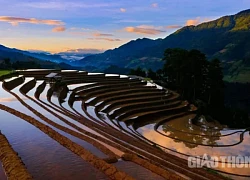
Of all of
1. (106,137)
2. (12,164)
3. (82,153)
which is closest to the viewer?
(12,164)

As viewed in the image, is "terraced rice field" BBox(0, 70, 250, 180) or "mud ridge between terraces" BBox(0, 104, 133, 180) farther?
"terraced rice field" BBox(0, 70, 250, 180)

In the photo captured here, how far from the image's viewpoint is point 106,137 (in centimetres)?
890

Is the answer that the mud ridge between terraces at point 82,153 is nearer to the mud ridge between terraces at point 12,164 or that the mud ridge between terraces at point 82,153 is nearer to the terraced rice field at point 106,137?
the terraced rice field at point 106,137

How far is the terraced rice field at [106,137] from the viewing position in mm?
5730

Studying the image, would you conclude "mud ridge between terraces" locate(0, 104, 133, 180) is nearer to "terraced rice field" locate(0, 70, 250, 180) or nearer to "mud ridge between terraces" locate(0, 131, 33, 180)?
"terraced rice field" locate(0, 70, 250, 180)

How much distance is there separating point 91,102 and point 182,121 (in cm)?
630

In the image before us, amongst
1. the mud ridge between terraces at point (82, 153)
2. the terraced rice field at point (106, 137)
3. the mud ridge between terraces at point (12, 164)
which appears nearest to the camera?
the mud ridge between terraces at point (12, 164)

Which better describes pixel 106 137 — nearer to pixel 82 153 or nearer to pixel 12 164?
pixel 82 153

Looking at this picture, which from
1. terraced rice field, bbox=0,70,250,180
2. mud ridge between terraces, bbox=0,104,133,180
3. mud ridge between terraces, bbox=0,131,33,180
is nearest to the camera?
mud ridge between terraces, bbox=0,131,33,180

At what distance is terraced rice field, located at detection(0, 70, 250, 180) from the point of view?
573 centimetres

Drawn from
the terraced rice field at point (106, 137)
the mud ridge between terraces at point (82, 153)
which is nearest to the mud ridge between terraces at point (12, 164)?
the terraced rice field at point (106, 137)

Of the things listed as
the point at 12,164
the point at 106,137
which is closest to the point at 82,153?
the point at 12,164

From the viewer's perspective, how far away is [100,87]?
74.5 ft

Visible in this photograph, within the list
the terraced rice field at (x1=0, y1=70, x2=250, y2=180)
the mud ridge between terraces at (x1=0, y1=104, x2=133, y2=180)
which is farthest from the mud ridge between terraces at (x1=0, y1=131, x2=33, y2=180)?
the mud ridge between terraces at (x1=0, y1=104, x2=133, y2=180)
